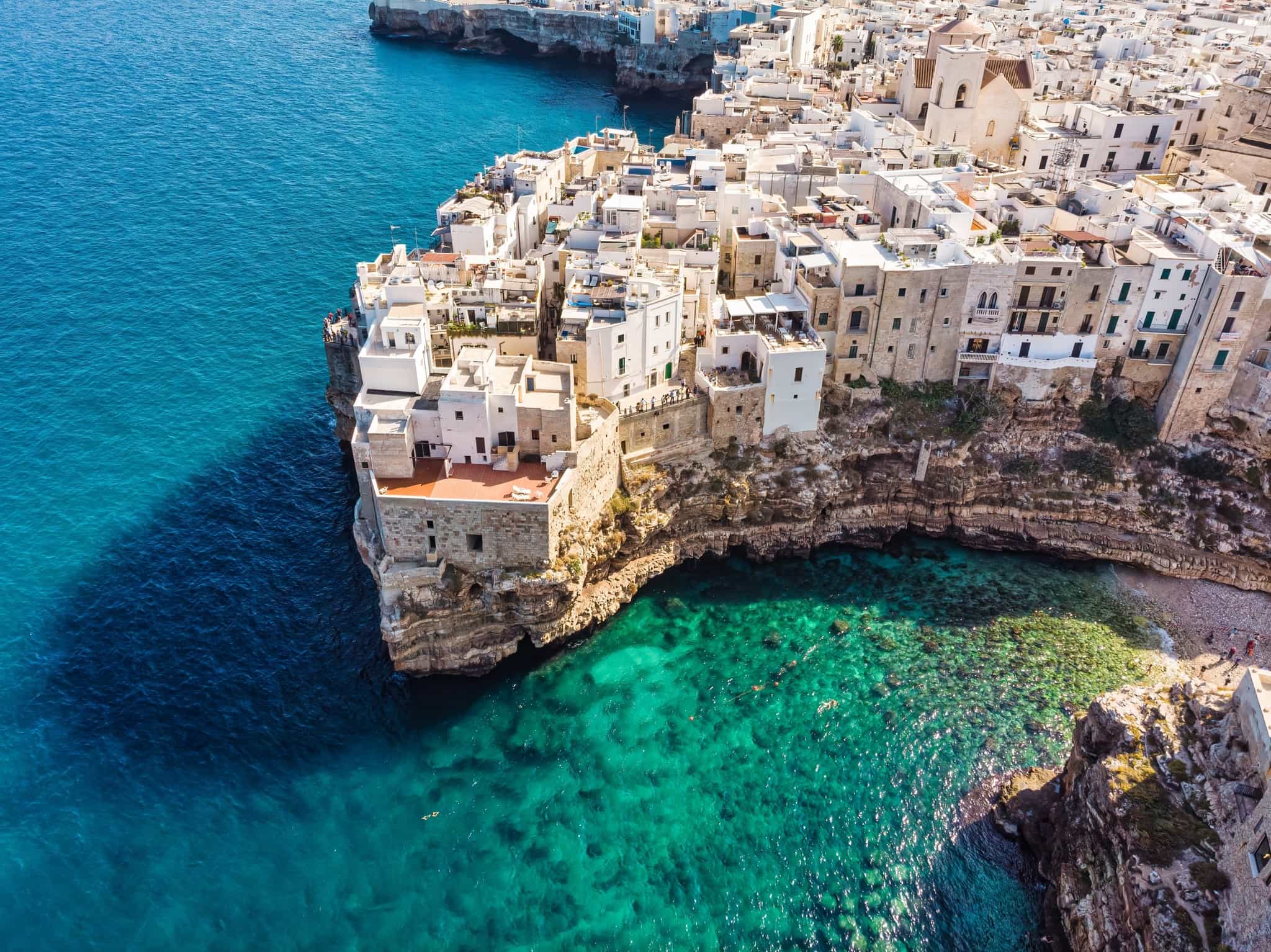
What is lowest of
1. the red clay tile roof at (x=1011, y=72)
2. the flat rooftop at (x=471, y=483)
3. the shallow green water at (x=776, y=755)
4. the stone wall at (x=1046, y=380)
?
the shallow green water at (x=776, y=755)

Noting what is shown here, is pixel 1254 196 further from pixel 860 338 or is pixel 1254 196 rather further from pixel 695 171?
pixel 695 171

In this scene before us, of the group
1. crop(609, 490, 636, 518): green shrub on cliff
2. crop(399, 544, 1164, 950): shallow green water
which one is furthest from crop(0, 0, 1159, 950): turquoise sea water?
crop(609, 490, 636, 518): green shrub on cliff

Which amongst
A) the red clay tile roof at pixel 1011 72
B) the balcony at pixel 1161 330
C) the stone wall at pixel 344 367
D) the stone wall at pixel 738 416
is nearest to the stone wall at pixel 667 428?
the stone wall at pixel 738 416

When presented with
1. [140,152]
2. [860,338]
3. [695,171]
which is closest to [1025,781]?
[860,338]

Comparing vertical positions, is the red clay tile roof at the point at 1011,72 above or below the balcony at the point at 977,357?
above

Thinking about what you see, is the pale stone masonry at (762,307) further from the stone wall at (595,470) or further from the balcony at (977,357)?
the balcony at (977,357)

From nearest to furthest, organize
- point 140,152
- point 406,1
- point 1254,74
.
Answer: point 1254,74 → point 140,152 → point 406,1
